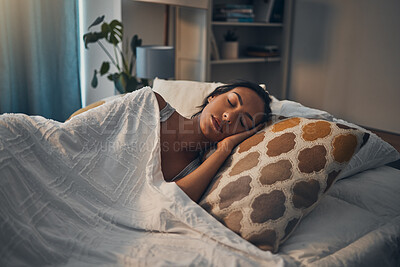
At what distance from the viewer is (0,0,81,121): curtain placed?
258 centimetres

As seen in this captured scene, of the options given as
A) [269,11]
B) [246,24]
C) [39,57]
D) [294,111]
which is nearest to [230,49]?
[246,24]

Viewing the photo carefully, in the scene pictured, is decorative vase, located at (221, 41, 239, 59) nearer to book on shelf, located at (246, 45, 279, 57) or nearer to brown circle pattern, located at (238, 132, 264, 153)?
book on shelf, located at (246, 45, 279, 57)

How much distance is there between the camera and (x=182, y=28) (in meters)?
3.11

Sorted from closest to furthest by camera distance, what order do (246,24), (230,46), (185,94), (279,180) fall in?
(279,180)
(185,94)
(246,24)
(230,46)

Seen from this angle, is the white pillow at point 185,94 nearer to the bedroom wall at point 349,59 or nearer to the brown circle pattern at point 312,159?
the brown circle pattern at point 312,159

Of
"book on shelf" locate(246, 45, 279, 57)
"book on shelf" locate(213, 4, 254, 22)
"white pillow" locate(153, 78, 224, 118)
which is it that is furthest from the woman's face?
"book on shelf" locate(246, 45, 279, 57)

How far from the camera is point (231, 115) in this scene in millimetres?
1236

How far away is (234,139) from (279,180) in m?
0.27

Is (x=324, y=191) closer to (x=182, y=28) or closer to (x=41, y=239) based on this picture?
(x=41, y=239)

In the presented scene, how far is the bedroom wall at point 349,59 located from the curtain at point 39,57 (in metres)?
2.04

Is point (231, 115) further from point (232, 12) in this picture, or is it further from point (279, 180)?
point (232, 12)

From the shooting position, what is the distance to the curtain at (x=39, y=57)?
2.58 meters

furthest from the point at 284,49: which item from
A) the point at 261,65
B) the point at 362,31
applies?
the point at 362,31

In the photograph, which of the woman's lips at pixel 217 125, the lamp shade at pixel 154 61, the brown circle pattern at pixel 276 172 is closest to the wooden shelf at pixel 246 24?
the lamp shade at pixel 154 61
